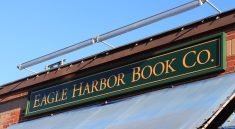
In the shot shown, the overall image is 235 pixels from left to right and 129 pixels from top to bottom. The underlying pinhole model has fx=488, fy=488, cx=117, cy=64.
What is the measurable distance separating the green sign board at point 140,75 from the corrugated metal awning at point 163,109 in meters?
0.27

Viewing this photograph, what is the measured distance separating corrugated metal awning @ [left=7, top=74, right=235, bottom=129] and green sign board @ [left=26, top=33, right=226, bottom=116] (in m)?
0.27

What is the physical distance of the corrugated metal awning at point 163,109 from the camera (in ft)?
20.5

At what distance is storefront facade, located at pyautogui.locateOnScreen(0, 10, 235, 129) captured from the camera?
658 cm

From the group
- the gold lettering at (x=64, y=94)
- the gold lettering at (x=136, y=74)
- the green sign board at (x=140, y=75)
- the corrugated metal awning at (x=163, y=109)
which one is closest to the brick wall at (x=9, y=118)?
the green sign board at (x=140, y=75)

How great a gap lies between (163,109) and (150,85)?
1249mm

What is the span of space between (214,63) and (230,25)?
641mm

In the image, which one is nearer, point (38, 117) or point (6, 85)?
point (38, 117)

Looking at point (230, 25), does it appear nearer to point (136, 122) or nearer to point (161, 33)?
point (161, 33)

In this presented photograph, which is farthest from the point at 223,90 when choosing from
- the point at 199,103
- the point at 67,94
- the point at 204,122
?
the point at 67,94

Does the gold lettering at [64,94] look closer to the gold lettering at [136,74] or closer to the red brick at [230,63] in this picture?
the gold lettering at [136,74]

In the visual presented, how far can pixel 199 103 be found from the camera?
6488 mm

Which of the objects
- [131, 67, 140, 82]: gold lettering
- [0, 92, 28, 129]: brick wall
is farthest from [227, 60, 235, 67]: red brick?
[0, 92, 28, 129]: brick wall

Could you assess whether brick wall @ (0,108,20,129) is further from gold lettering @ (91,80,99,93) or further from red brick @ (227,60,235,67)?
red brick @ (227,60,235,67)

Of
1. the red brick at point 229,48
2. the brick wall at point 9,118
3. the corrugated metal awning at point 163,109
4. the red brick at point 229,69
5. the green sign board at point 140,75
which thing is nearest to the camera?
the corrugated metal awning at point 163,109
